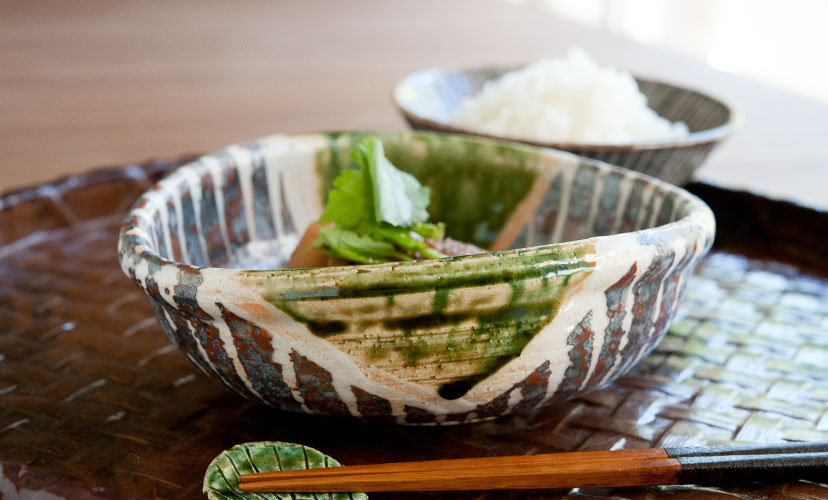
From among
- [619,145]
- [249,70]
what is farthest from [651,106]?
[249,70]

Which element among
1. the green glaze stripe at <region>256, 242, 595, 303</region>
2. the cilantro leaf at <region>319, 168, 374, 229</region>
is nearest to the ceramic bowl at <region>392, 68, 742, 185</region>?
the cilantro leaf at <region>319, 168, 374, 229</region>

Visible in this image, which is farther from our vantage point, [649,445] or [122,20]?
[122,20]

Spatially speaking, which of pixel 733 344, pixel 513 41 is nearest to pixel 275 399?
pixel 733 344

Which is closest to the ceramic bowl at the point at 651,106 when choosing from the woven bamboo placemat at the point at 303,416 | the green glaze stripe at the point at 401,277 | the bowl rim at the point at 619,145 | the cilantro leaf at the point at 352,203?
the bowl rim at the point at 619,145

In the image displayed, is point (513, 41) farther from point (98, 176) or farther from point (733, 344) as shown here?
point (733, 344)

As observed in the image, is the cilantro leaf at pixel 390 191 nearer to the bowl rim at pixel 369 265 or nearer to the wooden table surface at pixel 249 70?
the bowl rim at pixel 369 265

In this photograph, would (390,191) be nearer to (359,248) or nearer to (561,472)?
(359,248)
